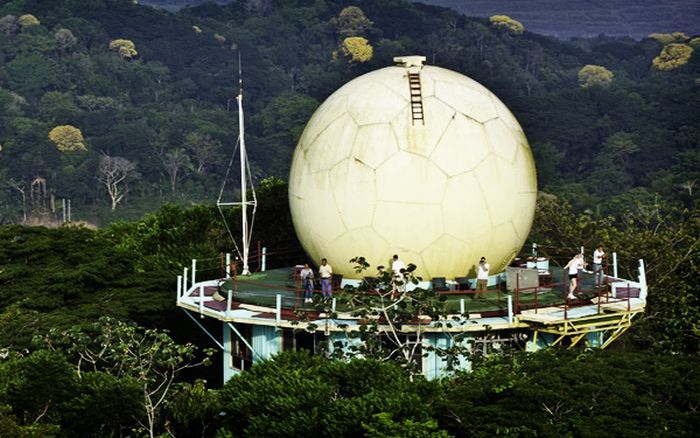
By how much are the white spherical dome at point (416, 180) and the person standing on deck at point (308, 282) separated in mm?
708

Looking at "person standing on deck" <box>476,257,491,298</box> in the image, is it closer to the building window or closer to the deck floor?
the deck floor

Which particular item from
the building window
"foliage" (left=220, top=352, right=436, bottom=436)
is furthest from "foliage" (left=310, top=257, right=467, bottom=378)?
the building window

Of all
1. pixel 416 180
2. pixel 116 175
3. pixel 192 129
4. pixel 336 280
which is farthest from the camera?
pixel 192 129

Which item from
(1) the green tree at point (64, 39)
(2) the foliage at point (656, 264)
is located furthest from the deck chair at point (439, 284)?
(1) the green tree at point (64, 39)

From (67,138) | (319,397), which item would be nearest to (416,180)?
(319,397)

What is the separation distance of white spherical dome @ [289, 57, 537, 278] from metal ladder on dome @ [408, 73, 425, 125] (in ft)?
0.26

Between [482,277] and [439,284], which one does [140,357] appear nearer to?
[439,284]

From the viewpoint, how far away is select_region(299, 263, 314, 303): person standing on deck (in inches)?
1240

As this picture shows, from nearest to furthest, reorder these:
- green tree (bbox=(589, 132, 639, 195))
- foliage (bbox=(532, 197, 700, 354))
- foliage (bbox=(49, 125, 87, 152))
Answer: foliage (bbox=(532, 197, 700, 354)) → green tree (bbox=(589, 132, 639, 195)) → foliage (bbox=(49, 125, 87, 152))

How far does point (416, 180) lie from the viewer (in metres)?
31.2

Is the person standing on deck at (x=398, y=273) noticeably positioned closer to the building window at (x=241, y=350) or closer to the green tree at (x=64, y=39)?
the building window at (x=241, y=350)

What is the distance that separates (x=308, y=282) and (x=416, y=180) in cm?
344

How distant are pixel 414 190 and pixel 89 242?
59.6 feet

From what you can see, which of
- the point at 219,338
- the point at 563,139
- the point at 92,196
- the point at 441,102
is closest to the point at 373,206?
the point at 441,102
